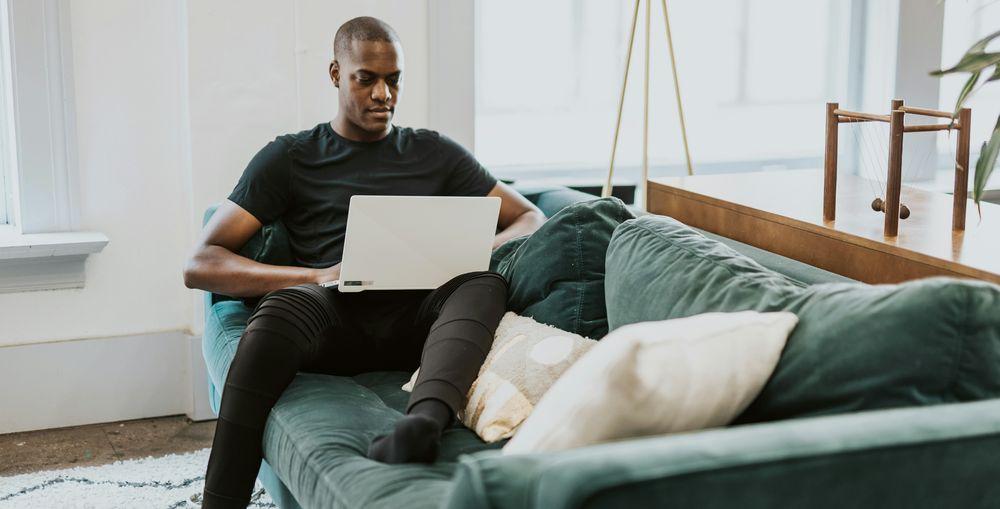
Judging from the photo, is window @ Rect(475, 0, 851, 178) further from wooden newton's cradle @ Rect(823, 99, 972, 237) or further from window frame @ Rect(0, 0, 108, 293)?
wooden newton's cradle @ Rect(823, 99, 972, 237)

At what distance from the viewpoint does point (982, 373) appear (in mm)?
1410

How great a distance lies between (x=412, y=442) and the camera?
5.98 feet

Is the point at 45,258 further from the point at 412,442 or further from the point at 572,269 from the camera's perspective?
the point at 412,442

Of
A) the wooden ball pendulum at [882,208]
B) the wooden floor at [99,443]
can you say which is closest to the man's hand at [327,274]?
the wooden floor at [99,443]

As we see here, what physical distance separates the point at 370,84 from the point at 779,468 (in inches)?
76.0

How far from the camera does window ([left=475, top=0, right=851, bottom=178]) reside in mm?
4070

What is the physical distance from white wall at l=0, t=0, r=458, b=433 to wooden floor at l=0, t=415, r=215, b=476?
0.18ft

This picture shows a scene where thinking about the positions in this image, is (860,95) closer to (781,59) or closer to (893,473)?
(781,59)

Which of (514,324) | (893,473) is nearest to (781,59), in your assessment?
(514,324)

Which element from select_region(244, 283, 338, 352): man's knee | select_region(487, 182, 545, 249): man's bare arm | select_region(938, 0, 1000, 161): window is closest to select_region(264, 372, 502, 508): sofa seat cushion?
select_region(244, 283, 338, 352): man's knee

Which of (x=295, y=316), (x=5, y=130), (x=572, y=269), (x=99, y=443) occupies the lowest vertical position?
(x=99, y=443)

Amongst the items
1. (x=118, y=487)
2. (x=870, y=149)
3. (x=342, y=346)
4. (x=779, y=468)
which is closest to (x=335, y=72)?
(x=342, y=346)

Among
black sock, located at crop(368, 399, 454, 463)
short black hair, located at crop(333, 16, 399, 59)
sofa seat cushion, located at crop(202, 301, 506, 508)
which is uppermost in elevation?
short black hair, located at crop(333, 16, 399, 59)

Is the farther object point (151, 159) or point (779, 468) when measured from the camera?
point (151, 159)
